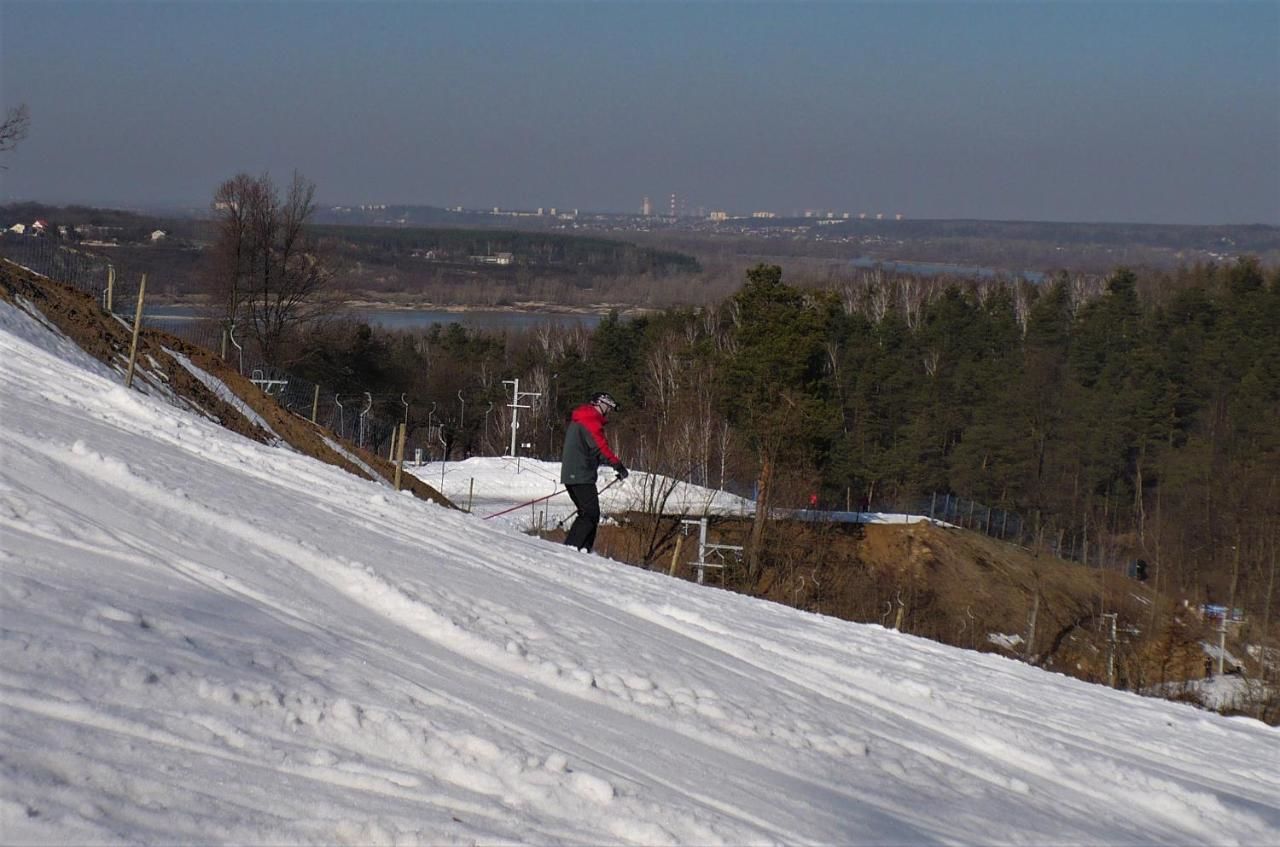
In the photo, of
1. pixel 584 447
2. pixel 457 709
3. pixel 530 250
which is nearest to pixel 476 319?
pixel 530 250

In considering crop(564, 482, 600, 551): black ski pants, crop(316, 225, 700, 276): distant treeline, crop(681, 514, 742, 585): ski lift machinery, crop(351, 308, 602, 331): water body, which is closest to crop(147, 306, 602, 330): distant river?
crop(351, 308, 602, 331): water body

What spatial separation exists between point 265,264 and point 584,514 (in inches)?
1922

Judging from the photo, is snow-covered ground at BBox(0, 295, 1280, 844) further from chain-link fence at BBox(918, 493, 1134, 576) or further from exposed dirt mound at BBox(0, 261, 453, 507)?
chain-link fence at BBox(918, 493, 1134, 576)

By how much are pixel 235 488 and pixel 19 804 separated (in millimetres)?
6178

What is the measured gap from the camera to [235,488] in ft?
31.4

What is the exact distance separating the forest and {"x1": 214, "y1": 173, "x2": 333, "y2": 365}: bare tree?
1753 millimetres

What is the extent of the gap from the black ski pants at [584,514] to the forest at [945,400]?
29020mm

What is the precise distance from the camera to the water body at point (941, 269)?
13812 cm

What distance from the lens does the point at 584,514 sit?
42.6ft

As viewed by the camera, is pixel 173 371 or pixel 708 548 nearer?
pixel 173 371

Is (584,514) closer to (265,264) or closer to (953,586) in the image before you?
(953,586)

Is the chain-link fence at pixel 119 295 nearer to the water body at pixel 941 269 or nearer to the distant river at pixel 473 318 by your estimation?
the distant river at pixel 473 318

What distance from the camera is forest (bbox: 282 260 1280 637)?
168ft

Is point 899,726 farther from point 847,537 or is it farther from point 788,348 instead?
point 788,348
